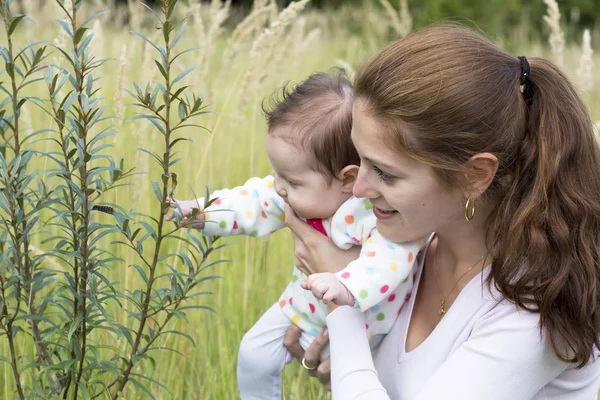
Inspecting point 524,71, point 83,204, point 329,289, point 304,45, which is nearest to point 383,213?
point 329,289

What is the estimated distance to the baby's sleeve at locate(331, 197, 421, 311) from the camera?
1.82 meters

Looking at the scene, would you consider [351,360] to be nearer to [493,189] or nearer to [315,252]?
[315,252]

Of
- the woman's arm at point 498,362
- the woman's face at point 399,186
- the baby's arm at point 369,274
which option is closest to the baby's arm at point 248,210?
the baby's arm at point 369,274

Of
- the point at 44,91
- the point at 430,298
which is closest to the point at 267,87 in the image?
the point at 44,91

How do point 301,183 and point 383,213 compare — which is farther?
point 301,183

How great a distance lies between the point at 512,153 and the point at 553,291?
29 cm

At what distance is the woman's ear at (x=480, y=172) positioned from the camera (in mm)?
1697

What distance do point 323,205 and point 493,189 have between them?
441mm

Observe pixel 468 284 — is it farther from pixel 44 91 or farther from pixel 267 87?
pixel 267 87

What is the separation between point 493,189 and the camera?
1772 mm

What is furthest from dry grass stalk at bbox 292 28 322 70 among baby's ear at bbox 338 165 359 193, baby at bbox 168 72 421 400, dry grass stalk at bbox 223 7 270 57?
baby's ear at bbox 338 165 359 193

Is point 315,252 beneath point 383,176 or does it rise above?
beneath

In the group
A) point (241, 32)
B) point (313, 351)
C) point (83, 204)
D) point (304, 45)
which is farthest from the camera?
point (304, 45)

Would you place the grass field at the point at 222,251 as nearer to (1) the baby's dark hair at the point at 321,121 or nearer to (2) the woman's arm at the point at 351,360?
(1) the baby's dark hair at the point at 321,121
